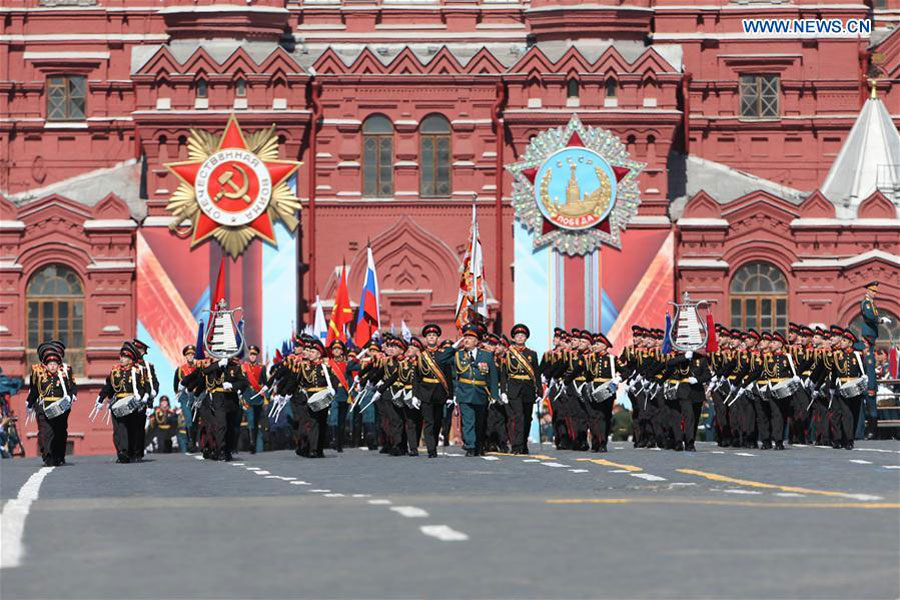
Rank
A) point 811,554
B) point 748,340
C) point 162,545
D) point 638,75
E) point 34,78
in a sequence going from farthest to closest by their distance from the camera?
point 34,78 < point 638,75 < point 748,340 < point 162,545 < point 811,554

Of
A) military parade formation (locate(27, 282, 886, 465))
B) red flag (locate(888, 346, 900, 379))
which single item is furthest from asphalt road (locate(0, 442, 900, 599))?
red flag (locate(888, 346, 900, 379))

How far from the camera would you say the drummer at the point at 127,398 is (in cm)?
3103

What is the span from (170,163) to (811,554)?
37.8 meters

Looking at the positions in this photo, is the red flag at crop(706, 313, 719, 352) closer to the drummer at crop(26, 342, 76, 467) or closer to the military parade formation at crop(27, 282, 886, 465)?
the military parade formation at crop(27, 282, 886, 465)

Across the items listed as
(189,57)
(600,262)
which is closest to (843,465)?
(600,262)

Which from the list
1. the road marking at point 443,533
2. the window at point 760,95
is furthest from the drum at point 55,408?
the window at point 760,95

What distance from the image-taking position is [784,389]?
109 ft

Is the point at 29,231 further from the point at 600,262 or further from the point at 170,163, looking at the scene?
the point at 600,262

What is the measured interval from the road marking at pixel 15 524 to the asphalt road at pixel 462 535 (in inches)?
1.1

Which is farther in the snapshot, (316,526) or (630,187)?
(630,187)

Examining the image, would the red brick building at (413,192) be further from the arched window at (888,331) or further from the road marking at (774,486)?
the road marking at (774,486)

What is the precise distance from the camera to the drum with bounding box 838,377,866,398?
109 feet

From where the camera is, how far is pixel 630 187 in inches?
1970

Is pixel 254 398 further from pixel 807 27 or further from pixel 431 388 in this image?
pixel 807 27
